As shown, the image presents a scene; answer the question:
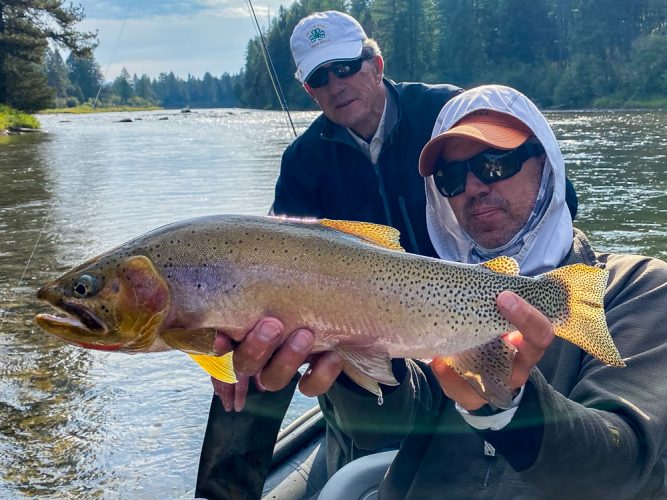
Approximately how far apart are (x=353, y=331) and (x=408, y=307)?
0.20 metres

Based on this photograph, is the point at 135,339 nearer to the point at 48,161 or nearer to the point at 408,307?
the point at 408,307

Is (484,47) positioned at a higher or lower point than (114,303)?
higher

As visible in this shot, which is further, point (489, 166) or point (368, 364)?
point (489, 166)

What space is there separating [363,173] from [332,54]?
0.79 m

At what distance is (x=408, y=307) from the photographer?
7.25 feet

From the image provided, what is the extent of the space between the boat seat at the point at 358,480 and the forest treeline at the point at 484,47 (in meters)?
37.6

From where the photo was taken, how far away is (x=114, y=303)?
2.15 meters

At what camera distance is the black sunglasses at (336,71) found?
4.11 metres

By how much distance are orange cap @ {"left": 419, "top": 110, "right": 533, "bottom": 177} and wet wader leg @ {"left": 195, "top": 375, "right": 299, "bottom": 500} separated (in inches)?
52.4

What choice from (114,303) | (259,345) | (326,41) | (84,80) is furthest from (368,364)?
(84,80)

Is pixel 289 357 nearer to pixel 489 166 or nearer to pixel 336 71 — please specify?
pixel 489 166

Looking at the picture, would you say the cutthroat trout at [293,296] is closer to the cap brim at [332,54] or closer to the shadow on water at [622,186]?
the cap brim at [332,54]

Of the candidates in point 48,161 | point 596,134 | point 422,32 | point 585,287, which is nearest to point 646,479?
point 585,287

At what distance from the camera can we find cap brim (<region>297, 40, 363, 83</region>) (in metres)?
4.10
